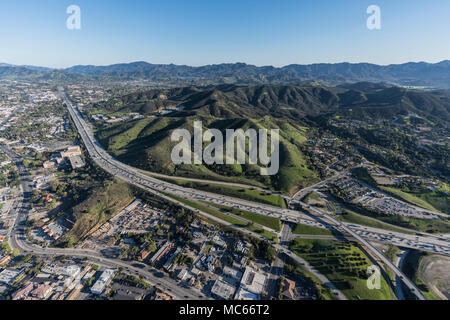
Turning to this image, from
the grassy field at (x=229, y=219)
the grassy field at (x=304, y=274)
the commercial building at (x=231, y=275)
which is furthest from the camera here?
the grassy field at (x=229, y=219)

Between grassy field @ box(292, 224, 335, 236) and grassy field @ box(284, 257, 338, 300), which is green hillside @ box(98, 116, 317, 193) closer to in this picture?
grassy field @ box(292, 224, 335, 236)

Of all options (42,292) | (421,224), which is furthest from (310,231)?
(42,292)

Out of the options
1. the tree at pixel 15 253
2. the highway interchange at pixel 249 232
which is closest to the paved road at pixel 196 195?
the highway interchange at pixel 249 232

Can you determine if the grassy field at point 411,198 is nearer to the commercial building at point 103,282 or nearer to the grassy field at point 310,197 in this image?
the grassy field at point 310,197

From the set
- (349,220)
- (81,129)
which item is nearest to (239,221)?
(349,220)

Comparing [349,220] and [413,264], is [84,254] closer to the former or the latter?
[349,220]

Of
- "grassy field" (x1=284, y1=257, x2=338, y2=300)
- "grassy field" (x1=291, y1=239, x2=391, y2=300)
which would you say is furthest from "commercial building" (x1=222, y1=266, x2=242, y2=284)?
"grassy field" (x1=291, y1=239, x2=391, y2=300)
